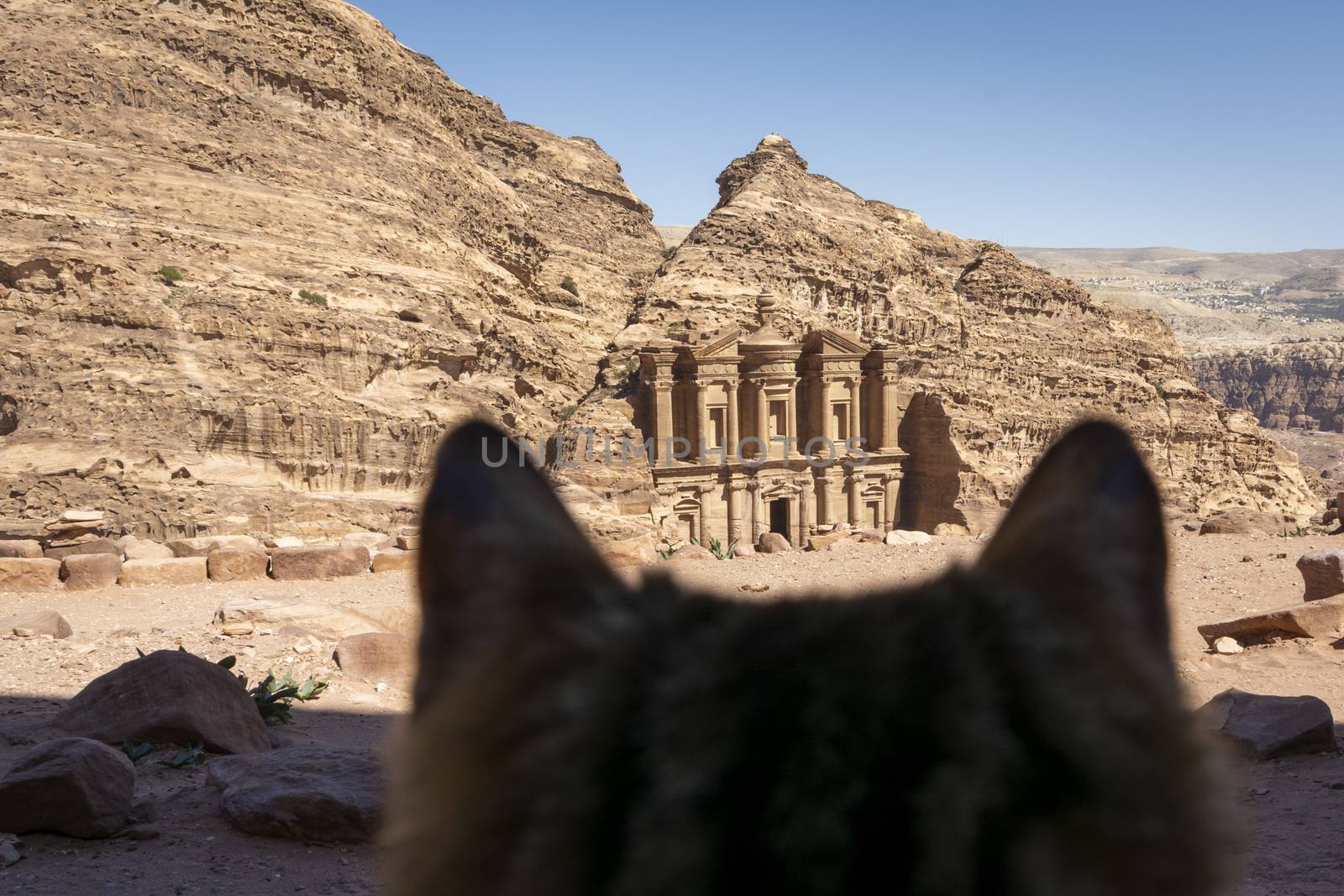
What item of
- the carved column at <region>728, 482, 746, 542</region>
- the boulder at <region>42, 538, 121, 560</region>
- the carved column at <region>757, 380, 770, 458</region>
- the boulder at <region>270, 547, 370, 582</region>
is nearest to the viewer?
the boulder at <region>270, 547, 370, 582</region>

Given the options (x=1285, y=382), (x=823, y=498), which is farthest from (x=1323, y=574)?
(x=1285, y=382)

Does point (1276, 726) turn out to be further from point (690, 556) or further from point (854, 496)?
point (854, 496)

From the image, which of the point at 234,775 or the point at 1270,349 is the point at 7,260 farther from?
the point at 1270,349

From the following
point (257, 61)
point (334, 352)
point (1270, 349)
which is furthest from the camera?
point (1270, 349)

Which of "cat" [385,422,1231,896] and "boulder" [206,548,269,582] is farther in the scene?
"boulder" [206,548,269,582]

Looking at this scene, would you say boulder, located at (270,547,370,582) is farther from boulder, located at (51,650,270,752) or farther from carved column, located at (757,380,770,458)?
carved column, located at (757,380,770,458)

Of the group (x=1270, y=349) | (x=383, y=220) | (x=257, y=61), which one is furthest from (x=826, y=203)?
(x=1270, y=349)

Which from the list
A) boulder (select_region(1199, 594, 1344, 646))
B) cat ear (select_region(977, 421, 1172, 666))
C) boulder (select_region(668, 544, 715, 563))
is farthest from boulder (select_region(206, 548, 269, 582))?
cat ear (select_region(977, 421, 1172, 666))

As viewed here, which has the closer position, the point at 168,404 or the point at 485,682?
the point at 485,682
